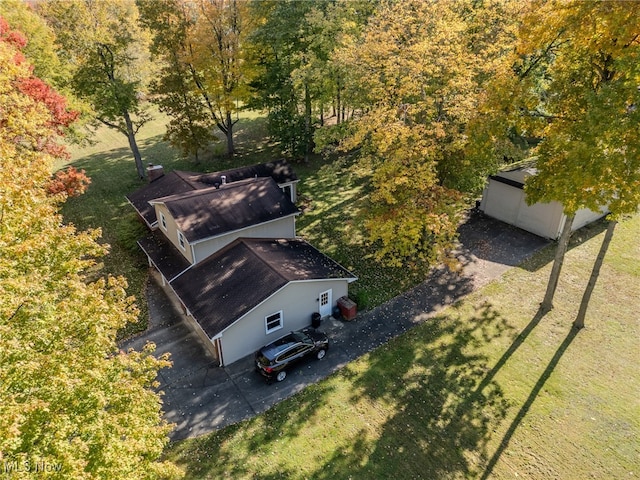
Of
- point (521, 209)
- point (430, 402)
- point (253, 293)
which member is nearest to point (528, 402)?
point (430, 402)

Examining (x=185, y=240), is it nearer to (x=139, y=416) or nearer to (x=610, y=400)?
(x=139, y=416)

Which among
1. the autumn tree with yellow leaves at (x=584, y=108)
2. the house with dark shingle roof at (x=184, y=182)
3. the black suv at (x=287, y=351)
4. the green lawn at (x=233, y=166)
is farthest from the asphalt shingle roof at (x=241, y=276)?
the autumn tree with yellow leaves at (x=584, y=108)

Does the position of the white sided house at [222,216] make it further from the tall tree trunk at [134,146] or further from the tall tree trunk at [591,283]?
the tall tree trunk at [134,146]

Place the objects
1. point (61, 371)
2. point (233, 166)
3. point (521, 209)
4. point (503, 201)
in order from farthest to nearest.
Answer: point (233, 166) → point (503, 201) → point (521, 209) → point (61, 371)

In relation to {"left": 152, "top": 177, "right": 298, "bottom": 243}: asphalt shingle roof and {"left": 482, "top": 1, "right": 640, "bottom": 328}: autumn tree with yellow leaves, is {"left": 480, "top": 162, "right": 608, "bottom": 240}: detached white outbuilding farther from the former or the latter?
{"left": 152, "top": 177, "right": 298, "bottom": 243}: asphalt shingle roof

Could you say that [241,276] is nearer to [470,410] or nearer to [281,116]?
[470,410]

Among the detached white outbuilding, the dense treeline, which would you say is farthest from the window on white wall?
the detached white outbuilding

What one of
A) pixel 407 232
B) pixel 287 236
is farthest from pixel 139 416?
pixel 287 236
